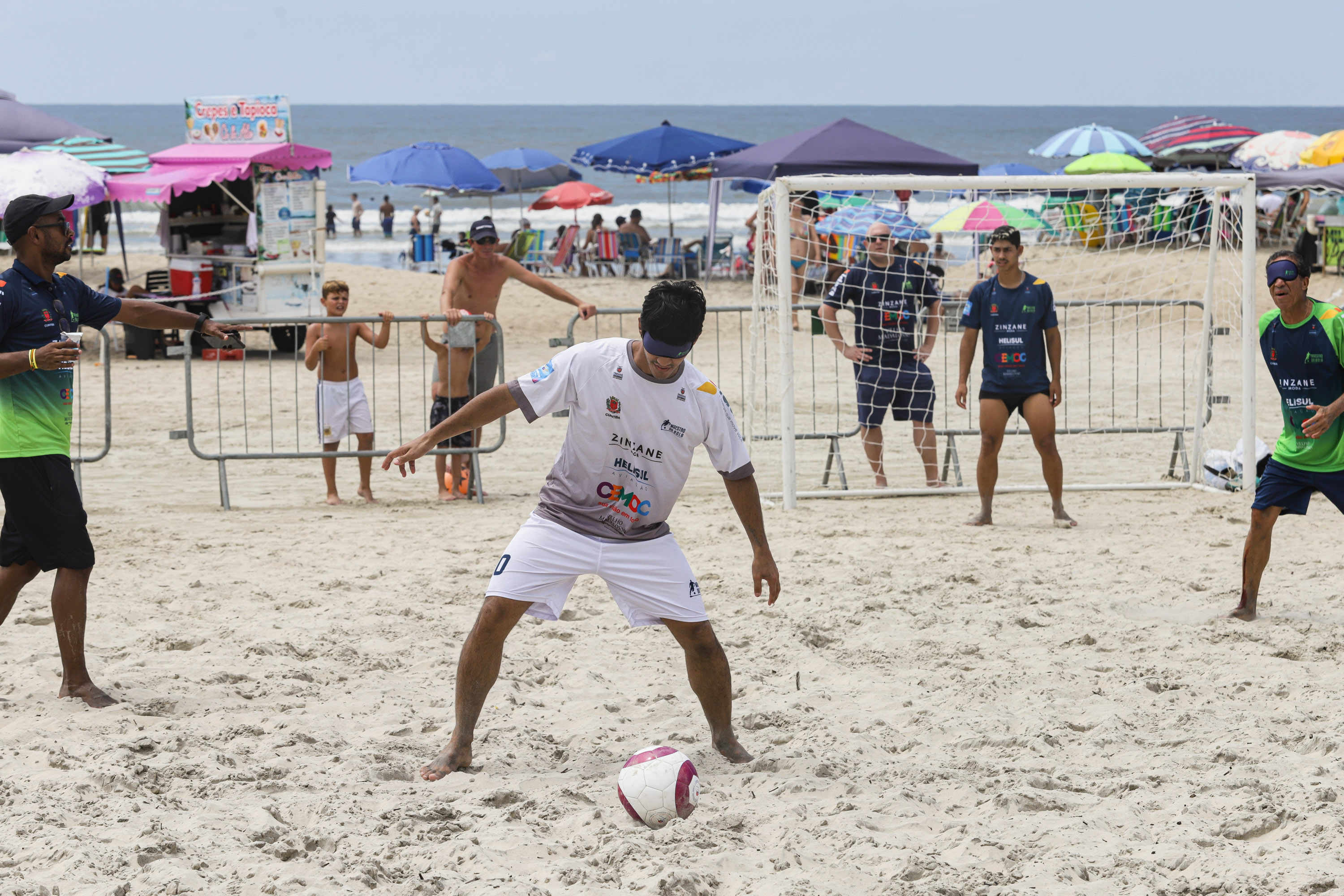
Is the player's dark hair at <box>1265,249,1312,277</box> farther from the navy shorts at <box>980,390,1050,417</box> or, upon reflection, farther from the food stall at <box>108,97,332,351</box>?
the food stall at <box>108,97,332,351</box>

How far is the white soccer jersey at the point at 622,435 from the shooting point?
375cm

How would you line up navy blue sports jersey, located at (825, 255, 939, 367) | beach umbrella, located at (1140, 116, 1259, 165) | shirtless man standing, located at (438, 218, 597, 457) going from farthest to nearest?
beach umbrella, located at (1140, 116, 1259, 165) < navy blue sports jersey, located at (825, 255, 939, 367) < shirtless man standing, located at (438, 218, 597, 457)

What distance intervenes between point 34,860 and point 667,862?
1.63 metres

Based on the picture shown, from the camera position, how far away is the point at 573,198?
81.3ft

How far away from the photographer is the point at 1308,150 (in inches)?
931

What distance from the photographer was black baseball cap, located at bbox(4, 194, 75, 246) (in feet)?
13.7

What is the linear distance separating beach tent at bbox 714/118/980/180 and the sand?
10628mm

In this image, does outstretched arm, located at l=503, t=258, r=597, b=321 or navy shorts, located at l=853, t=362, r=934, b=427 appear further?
navy shorts, located at l=853, t=362, r=934, b=427

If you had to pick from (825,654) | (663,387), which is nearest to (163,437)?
(825,654)

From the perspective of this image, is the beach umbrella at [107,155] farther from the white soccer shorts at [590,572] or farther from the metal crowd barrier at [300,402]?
the white soccer shorts at [590,572]

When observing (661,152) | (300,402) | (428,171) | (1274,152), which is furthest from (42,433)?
(1274,152)

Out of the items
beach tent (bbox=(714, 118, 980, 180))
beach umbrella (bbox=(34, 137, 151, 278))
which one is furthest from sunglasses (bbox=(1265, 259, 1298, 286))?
beach umbrella (bbox=(34, 137, 151, 278))

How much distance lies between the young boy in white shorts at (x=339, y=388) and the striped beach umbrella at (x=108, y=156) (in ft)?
25.3

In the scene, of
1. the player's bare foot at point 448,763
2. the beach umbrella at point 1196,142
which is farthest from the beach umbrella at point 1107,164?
the player's bare foot at point 448,763
